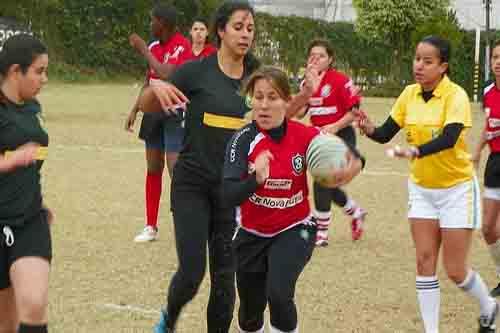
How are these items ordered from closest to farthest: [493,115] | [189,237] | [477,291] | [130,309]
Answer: [189,237]
[477,291]
[130,309]
[493,115]

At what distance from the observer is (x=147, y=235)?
10133mm

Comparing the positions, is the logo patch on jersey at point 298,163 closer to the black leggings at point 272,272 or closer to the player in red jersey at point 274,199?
the player in red jersey at point 274,199

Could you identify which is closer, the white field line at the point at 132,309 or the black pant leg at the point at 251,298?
the black pant leg at the point at 251,298

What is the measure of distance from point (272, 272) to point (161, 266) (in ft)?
11.8

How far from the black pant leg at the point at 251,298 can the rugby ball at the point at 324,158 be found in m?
0.70

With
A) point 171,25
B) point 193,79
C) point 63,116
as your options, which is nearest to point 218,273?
point 193,79

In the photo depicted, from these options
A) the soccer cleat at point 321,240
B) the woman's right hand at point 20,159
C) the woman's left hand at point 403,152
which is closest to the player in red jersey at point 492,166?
the woman's left hand at point 403,152

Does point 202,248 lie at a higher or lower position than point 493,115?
lower

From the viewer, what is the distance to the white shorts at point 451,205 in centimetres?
657

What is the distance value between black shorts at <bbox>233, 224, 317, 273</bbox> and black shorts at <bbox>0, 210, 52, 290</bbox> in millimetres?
1140

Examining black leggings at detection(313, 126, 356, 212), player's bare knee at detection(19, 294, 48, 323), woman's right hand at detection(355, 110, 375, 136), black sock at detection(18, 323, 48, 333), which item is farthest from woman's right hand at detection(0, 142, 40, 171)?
black leggings at detection(313, 126, 356, 212)

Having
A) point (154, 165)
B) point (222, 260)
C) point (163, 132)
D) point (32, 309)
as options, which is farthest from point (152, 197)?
point (32, 309)

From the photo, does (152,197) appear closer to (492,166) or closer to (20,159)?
(492,166)

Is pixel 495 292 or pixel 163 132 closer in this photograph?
pixel 495 292
